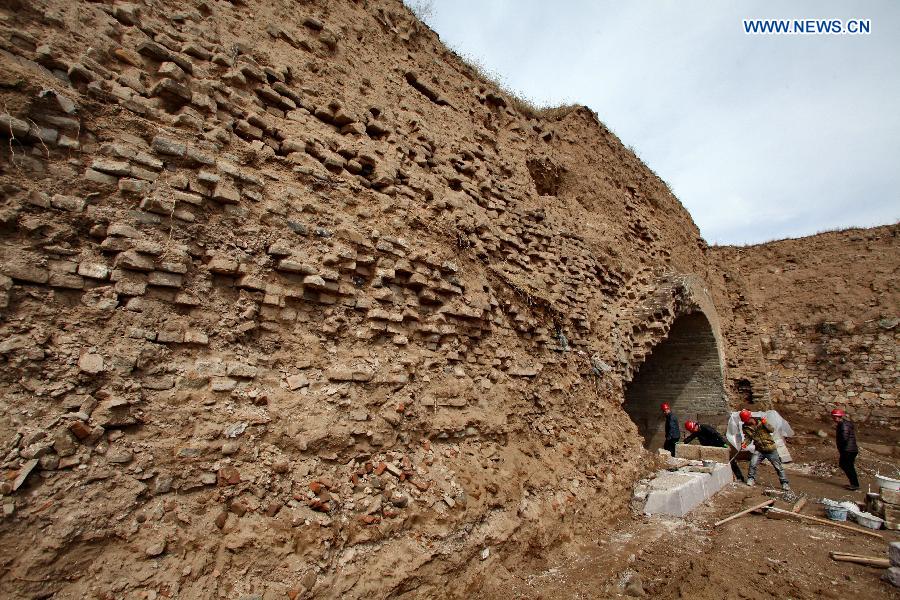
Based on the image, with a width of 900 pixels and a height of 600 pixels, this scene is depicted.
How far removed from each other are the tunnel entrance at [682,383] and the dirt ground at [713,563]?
4926mm

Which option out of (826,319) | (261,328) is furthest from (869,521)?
(826,319)

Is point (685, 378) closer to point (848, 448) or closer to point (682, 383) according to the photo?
point (682, 383)

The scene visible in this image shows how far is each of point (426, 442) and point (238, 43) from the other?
11.1 feet

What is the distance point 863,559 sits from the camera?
3.66 meters

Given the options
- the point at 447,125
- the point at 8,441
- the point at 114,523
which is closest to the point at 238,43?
the point at 447,125

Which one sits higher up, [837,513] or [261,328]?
[261,328]

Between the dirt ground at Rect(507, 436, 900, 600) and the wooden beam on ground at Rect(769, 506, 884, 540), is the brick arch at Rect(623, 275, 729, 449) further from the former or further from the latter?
the dirt ground at Rect(507, 436, 900, 600)

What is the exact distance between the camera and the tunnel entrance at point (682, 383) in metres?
9.67

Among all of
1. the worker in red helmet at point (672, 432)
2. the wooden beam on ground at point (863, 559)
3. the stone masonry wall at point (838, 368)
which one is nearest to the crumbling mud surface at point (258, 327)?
the wooden beam on ground at point (863, 559)

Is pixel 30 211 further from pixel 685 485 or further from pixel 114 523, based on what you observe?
pixel 685 485

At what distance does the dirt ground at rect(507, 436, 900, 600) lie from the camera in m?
3.24

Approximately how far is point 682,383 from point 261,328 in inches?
398

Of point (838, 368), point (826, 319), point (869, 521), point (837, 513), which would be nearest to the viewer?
point (869, 521)

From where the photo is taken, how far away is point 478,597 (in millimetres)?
3018
